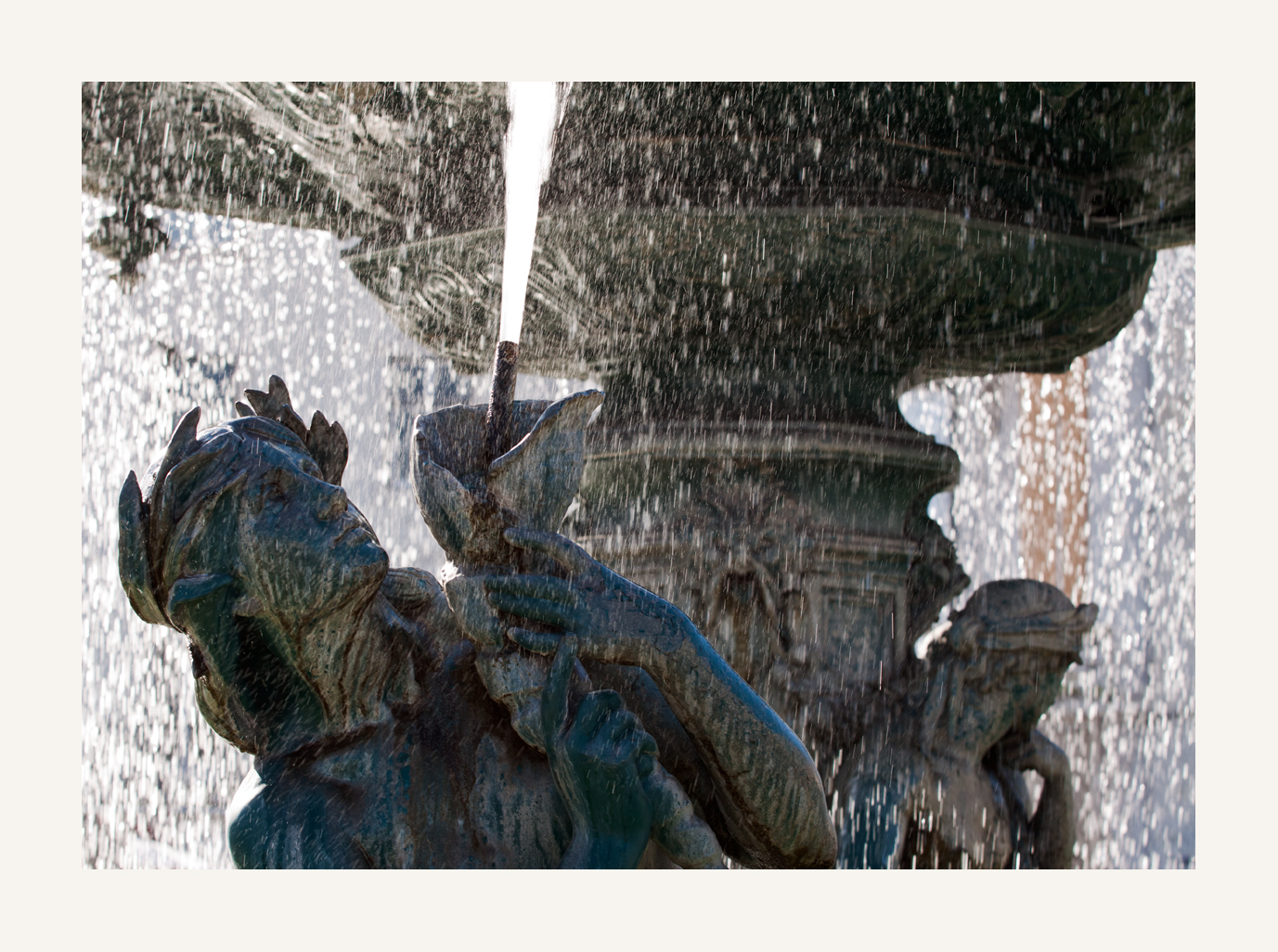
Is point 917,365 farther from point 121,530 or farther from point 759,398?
point 121,530

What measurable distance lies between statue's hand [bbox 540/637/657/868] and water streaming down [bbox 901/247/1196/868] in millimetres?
4508

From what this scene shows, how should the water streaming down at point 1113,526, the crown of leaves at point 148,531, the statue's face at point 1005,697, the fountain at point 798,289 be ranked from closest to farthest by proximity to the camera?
the crown of leaves at point 148,531
the fountain at point 798,289
the statue's face at point 1005,697
the water streaming down at point 1113,526

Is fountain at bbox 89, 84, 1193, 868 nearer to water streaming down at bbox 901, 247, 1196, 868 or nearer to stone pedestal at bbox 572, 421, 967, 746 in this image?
stone pedestal at bbox 572, 421, 967, 746

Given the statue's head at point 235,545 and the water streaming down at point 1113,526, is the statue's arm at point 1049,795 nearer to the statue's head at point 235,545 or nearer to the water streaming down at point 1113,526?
the water streaming down at point 1113,526

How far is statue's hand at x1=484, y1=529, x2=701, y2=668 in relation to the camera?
1.88 meters

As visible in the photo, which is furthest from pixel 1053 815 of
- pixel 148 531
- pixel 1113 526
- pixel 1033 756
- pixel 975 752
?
pixel 1113 526

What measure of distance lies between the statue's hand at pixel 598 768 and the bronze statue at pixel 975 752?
6.34ft

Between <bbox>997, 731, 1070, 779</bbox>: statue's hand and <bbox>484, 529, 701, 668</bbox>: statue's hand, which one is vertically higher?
<bbox>484, 529, 701, 668</bbox>: statue's hand

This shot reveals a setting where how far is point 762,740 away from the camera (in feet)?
6.23

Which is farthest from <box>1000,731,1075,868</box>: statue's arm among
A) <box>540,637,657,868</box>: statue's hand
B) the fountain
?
<box>540,637,657,868</box>: statue's hand

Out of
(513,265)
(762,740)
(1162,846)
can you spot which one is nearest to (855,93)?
(513,265)

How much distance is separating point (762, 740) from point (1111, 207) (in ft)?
8.16

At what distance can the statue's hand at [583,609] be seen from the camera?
1885mm

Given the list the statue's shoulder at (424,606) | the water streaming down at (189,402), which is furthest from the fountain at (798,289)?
the statue's shoulder at (424,606)
